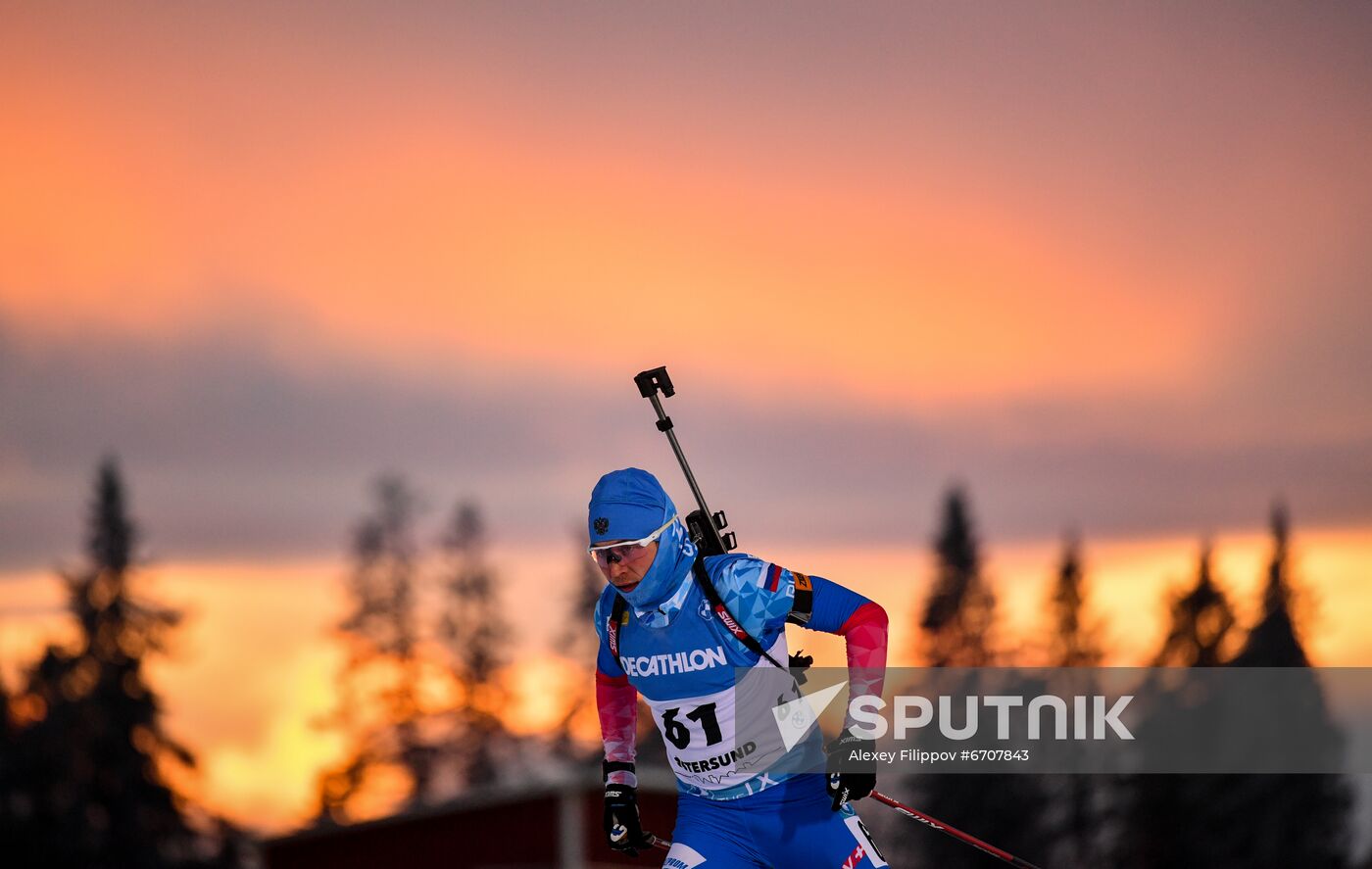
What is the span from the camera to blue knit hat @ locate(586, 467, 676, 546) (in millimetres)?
6613

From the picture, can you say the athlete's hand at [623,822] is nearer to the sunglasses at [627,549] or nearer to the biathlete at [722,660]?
the biathlete at [722,660]

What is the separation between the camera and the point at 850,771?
22.2 ft

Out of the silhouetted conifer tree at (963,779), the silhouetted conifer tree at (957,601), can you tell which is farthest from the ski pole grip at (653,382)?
the silhouetted conifer tree at (957,601)

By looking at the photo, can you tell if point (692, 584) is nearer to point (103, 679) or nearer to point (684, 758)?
point (684, 758)

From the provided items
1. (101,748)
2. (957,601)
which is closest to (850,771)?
(101,748)

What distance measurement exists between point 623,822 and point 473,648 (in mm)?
40317

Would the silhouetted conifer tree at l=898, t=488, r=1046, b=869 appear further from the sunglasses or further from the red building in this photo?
the sunglasses

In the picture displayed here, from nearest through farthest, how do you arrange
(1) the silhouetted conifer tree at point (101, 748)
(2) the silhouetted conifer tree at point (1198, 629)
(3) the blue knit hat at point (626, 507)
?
(3) the blue knit hat at point (626, 507) → (1) the silhouetted conifer tree at point (101, 748) → (2) the silhouetted conifer tree at point (1198, 629)

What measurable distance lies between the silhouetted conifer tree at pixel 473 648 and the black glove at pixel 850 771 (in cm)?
3952

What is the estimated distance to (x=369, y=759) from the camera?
45.4m

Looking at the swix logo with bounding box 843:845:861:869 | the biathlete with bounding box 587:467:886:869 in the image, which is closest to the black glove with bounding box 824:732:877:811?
the biathlete with bounding box 587:467:886:869

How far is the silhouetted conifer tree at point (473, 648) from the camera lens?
1793 inches

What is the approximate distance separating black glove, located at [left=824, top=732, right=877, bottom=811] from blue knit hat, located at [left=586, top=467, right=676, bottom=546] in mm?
1221

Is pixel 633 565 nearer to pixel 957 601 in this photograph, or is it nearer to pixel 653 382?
pixel 653 382
